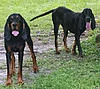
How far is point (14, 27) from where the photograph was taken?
796 cm

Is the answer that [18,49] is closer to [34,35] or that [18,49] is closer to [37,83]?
[37,83]

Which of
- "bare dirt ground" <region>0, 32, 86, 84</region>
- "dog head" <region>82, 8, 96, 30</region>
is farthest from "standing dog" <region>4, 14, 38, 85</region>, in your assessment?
"dog head" <region>82, 8, 96, 30</region>

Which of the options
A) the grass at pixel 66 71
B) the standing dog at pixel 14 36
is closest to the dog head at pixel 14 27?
the standing dog at pixel 14 36

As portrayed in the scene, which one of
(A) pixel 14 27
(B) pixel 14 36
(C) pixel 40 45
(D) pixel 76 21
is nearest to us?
(A) pixel 14 27

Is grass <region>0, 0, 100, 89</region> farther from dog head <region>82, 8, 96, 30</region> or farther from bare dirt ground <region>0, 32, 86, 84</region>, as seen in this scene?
dog head <region>82, 8, 96, 30</region>

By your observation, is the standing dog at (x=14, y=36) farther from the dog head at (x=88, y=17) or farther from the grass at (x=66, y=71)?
the dog head at (x=88, y=17)

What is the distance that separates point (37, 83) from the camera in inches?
321

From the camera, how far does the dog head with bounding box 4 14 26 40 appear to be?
7.96 metres

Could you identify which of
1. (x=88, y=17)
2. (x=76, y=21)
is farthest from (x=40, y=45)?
(x=88, y=17)

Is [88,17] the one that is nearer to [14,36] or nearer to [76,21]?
[76,21]

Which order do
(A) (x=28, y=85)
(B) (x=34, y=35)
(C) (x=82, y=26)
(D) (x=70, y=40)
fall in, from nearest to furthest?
(A) (x=28, y=85), (C) (x=82, y=26), (D) (x=70, y=40), (B) (x=34, y=35)

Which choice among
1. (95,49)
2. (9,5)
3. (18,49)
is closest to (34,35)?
(95,49)

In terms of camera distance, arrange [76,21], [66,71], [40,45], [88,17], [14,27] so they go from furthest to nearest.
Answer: [40,45] < [76,21] < [88,17] < [66,71] < [14,27]

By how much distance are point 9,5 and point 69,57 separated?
15504mm
